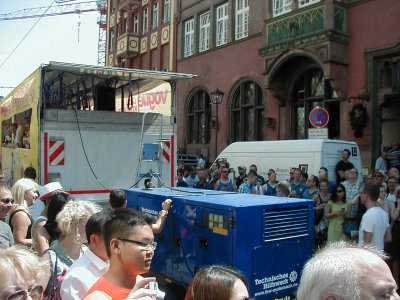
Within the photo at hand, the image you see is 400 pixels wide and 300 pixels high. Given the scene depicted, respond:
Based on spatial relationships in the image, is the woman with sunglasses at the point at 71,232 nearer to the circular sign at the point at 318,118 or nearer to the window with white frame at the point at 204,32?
the circular sign at the point at 318,118

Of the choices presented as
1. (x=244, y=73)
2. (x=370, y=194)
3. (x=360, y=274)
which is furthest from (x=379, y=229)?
(x=244, y=73)

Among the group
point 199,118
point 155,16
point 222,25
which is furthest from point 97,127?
point 155,16

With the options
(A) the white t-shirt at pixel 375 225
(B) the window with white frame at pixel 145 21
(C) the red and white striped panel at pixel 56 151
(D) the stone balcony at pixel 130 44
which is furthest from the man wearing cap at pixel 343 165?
(D) the stone balcony at pixel 130 44

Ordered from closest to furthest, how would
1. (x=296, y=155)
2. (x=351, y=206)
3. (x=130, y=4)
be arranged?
(x=351, y=206) < (x=296, y=155) < (x=130, y=4)

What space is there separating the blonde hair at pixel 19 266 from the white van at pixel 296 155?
31.1 feet

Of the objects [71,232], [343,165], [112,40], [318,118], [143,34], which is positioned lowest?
[71,232]

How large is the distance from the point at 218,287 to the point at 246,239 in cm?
271

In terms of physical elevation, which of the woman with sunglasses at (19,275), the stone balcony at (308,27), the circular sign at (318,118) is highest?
the stone balcony at (308,27)

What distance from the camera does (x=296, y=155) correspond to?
1126 centimetres

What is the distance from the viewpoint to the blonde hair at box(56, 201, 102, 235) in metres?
3.31

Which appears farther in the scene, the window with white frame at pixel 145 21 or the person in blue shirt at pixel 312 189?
the window with white frame at pixel 145 21

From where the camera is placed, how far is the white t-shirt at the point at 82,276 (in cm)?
262

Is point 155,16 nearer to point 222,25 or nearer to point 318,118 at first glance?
point 222,25

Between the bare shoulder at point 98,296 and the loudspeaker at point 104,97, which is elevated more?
the loudspeaker at point 104,97
